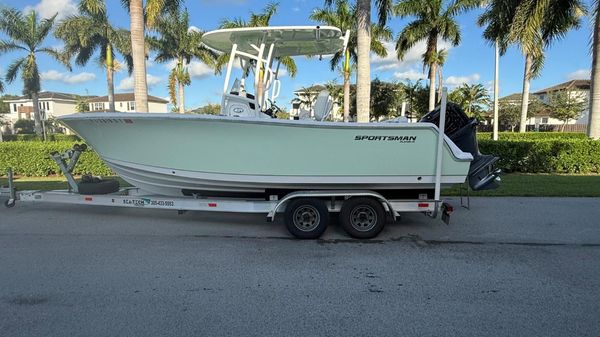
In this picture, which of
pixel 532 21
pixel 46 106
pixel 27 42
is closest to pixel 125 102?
pixel 46 106

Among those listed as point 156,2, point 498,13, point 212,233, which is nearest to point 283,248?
point 212,233

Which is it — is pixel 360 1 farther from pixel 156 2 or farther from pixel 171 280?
pixel 171 280

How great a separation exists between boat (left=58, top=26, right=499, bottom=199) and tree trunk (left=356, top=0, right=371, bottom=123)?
4688mm

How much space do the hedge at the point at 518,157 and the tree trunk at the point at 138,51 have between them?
2334 millimetres

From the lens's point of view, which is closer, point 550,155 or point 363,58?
point 363,58

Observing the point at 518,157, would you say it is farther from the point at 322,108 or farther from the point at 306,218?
the point at 306,218

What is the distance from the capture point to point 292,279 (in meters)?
4.14

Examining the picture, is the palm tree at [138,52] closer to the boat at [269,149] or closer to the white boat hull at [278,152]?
the boat at [269,149]

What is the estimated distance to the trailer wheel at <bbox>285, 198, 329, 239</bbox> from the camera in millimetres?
5484

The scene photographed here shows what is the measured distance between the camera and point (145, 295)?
3742 millimetres

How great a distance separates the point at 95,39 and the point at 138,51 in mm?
22434

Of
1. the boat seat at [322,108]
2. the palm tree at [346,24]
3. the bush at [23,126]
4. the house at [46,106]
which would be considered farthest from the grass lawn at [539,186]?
the house at [46,106]

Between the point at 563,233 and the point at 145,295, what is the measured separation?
5.86 m

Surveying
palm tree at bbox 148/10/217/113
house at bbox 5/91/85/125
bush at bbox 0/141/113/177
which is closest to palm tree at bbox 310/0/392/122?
palm tree at bbox 148/10/217/113
